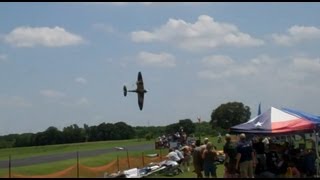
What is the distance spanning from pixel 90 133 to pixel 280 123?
113713 millimetres

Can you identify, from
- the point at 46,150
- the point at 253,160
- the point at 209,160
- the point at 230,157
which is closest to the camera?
the point at 253,160

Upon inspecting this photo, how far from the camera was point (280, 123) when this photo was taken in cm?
1834

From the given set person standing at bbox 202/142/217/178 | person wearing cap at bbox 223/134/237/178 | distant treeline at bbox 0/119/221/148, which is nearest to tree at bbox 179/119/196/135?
distant treeline at bbox 0/119/221/148

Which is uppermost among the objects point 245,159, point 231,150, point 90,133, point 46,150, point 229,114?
point 229,114

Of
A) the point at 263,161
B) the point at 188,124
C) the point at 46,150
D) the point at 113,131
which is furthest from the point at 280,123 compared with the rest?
the point at 113,131

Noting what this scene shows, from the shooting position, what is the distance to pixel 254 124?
19031 millimetres

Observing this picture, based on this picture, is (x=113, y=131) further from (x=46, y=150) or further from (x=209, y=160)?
(x=209, y=160)

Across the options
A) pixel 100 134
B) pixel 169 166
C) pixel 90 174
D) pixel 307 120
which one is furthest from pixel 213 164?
pixel 100 134

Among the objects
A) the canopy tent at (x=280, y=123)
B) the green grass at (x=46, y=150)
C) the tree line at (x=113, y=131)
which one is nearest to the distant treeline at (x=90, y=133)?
the tree line at (x=113, y=131)

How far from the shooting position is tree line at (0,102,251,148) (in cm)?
11619

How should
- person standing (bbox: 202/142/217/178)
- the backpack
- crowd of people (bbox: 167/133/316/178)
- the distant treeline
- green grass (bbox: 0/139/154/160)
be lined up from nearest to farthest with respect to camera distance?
crowd of people (bbox: 167/133/316/178) → the backpack → person standing (bbox: 202/142/217/178) → green grass (bbox: 0/139/154/160) → the distant treeline

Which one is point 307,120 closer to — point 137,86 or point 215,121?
point 137,86

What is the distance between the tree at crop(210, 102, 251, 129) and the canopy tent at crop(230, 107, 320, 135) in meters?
113

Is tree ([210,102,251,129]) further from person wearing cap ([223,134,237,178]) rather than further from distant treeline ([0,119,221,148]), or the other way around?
person wearing cap ([223,134,237,178])
